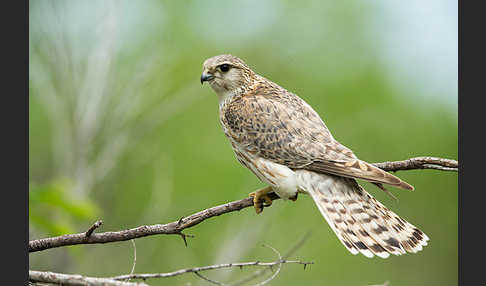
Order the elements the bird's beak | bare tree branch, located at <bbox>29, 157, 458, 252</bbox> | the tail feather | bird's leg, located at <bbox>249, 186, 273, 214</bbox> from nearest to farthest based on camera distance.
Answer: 1. bare tree branch, located at <bbox>29, 157, 458, 252</bbox>
2. the tail feather
3. bird's leg, located at <bbox>249, 186, 273, 214</bbox>
4. the bird's beak

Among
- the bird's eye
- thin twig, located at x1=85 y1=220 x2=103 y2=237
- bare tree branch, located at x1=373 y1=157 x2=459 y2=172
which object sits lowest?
thin twig, located at x1=85 y1=220 x2=103 y2=237

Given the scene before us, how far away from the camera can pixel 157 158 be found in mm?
6938

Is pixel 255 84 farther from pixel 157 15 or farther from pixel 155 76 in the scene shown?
pixel 157 15

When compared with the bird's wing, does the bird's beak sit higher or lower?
higher

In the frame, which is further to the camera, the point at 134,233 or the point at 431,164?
the point at 431,164

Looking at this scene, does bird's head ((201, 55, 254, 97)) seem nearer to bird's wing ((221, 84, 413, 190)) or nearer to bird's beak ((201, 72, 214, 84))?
bird's beak ((201, 72, 214, 84))

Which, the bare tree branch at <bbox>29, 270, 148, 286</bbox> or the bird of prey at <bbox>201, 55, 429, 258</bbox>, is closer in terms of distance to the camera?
Answer: the bare tree branch at <bbox>29, 270, 148, 286</bbox>

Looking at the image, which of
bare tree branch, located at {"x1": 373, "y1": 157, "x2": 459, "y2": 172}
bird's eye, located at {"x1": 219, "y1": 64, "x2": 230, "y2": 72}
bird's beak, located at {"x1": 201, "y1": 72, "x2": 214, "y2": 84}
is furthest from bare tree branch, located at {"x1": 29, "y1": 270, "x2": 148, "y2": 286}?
bird's eye, located at {"x1": 219, "y1": 64, "x2": 230, "y2": 72}

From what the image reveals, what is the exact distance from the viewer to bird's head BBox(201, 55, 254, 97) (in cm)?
391

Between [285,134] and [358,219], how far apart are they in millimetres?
A: 707

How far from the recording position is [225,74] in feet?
13.1

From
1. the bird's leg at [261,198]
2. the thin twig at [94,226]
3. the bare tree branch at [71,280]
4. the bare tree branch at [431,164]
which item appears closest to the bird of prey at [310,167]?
the bird's leg at [261,198]

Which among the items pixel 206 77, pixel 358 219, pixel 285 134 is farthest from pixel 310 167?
pixel 206 77

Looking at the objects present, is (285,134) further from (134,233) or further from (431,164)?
(134,233)
